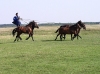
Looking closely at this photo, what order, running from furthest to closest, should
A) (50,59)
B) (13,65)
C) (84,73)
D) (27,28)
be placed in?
(27,28), (50,59), (13,65), (84,73)

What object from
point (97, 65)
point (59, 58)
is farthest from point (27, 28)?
point (97, 65)

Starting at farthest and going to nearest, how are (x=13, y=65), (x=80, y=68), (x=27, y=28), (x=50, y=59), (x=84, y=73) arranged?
1. (x=27, y=28)
2. (x=50, y=59)
3. (x=13, y=65)
4. (x=80, y=68)
5. (x=84, y=73)

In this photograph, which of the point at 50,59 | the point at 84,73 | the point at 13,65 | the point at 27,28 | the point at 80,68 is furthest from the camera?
the point at 27,28

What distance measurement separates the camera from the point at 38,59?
1460 cm

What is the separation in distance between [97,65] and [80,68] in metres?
0.94

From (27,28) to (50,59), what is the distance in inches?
542

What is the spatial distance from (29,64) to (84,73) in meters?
2.90

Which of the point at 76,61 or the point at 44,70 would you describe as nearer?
the point at 44,70

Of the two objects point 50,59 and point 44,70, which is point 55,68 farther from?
point 50,59

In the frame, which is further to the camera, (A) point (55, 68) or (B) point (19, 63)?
(B) point (19, 63)

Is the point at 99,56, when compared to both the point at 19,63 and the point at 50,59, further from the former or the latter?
the point at 19,63

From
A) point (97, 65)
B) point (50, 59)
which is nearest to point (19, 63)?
point (50, 59)

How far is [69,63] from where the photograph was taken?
13320 mm

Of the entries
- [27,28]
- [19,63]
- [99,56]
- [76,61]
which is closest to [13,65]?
[19,63]
